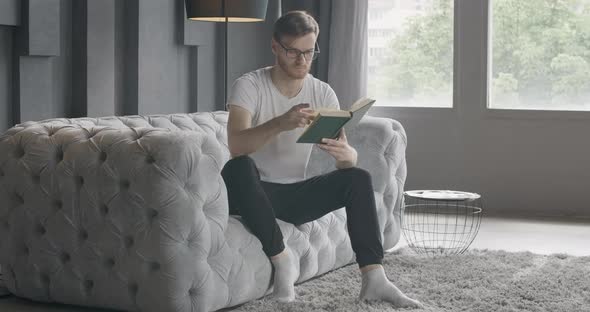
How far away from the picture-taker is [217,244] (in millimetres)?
3025

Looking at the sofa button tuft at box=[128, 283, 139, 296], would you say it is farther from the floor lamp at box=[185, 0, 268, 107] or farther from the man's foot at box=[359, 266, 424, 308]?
the floor lamp at box=[185, 0, 268, 107]

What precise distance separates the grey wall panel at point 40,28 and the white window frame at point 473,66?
9.55ft

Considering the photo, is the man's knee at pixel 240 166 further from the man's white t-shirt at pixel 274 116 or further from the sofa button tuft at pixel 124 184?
the sofa button tuft at pixel 124 184

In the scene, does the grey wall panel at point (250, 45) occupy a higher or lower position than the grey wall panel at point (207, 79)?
higher

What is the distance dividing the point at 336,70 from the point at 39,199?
3370mm

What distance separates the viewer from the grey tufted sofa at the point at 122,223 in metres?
2.91

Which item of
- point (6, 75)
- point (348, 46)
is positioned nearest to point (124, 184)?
point (6, 75)

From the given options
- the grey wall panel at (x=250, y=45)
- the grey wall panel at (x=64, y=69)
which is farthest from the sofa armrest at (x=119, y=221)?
the grey wall panel at (x=250, y=45)

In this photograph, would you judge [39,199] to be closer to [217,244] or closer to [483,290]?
[217,244]

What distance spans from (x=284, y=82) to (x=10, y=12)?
47.9 inches

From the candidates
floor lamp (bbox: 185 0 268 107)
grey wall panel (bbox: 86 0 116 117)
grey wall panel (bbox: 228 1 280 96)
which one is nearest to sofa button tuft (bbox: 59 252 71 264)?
grey wall panel (bbox: 86 0 116 117)

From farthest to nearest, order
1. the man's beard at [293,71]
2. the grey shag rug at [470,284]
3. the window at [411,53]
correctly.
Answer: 1. the window at [411,53]
2. the man's beard at [293,71]
3. the grey shag rug at [470,284]

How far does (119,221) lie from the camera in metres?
2.99

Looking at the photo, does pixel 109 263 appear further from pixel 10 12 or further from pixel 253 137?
pixel 10 12
